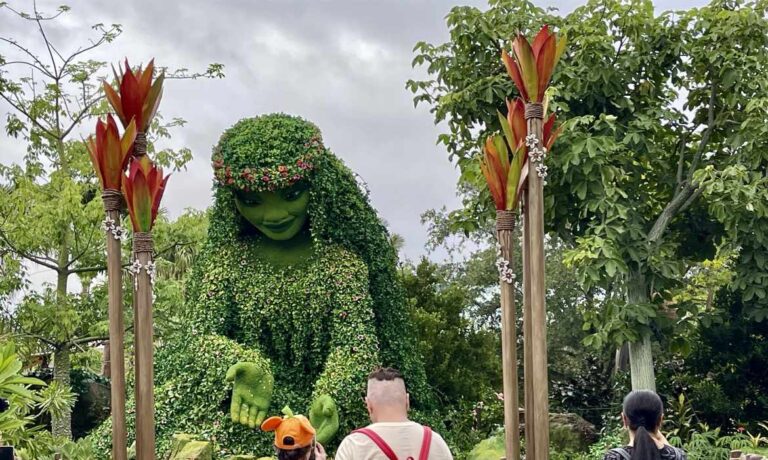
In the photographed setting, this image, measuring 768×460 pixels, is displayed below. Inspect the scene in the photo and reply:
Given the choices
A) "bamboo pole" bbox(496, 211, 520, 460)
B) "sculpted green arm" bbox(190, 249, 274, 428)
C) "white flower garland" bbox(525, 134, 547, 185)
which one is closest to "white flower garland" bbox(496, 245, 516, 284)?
"bamboo pole" bbox(496, 211, 520, 460)

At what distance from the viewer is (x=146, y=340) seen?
4.09 metres

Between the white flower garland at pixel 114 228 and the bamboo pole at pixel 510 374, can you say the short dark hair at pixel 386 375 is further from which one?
the white flower garland at pixel 114 228

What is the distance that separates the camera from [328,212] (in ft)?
23.7

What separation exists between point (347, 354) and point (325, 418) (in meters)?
0.57

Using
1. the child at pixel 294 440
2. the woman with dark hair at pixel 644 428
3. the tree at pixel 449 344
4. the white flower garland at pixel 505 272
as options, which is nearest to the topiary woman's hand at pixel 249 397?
the white flower garland at pixel 505 272

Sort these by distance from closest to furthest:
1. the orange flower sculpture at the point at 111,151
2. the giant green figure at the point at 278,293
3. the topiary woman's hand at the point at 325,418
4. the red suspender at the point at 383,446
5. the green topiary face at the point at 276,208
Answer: the red suspender at the point at 383,446, the orange flower sculpture at the point at 111,151, the topiary woman's hand at the point at 325,418, the giant green figure at the point at 278,293, the green topiary face at the point at 276,208

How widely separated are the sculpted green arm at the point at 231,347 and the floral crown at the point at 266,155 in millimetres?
734

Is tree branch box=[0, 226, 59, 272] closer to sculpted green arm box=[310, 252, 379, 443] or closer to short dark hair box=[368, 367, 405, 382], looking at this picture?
sculpted green arm box=[310, 252, 379, 443]

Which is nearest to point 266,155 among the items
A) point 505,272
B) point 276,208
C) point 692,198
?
point 276,208

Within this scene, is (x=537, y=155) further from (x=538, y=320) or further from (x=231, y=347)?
(x=231, y=347)

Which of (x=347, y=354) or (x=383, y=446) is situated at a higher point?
(x=347, y=354)

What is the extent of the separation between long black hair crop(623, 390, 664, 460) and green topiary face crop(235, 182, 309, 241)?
173 inches

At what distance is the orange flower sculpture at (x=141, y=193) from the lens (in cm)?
418

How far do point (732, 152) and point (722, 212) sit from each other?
1416 millimetres
